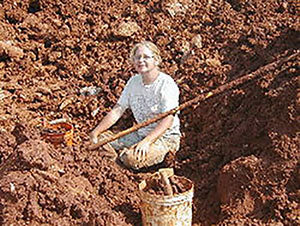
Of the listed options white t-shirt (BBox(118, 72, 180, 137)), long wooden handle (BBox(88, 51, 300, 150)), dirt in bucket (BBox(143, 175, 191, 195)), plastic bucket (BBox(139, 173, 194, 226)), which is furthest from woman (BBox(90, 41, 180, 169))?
plastic bucket (BBox(139, 173, 194, 226))

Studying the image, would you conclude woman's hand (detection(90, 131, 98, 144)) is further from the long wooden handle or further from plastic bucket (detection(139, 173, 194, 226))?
plastic bucket (detection(139, 173, 194, 226))

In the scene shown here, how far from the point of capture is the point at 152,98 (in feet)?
16.7

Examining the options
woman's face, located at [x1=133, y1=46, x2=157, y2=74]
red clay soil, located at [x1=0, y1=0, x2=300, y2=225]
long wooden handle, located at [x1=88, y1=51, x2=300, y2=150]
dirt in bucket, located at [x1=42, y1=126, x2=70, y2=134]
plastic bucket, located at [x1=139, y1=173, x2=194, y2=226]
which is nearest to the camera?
plastic bucket, located at [x1=139, y1=173, x2=194, y2=226]

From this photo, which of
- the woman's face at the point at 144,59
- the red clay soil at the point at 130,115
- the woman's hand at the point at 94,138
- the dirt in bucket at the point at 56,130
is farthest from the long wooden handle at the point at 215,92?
the dirt in bucket at the point at 56,130

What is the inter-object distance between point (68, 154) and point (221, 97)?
1851 mm

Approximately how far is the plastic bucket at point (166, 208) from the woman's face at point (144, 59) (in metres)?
1.40

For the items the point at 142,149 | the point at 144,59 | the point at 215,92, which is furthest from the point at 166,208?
the point at 144,59

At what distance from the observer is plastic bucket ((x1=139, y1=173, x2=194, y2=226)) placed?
380 centimetres

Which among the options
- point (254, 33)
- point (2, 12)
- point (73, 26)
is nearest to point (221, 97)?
point (254, 33)

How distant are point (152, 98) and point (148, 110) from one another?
133mm

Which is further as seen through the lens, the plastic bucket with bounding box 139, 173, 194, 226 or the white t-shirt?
the white t-shirt

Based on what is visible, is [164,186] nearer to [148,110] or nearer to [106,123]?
[148,110]

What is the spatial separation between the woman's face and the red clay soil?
0.87m

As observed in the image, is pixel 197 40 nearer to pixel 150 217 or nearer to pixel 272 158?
pixel 272 158
